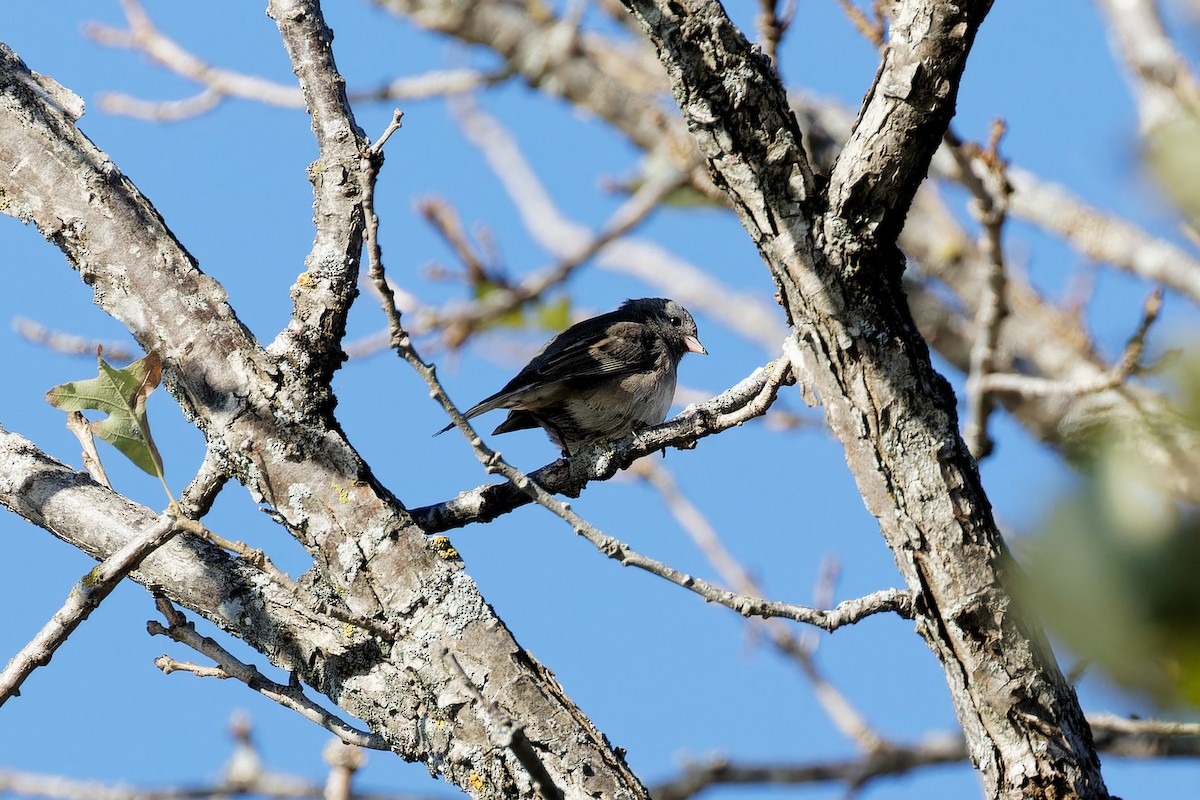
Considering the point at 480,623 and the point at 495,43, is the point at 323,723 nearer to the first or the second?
the point at 480,623

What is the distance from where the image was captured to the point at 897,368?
7.78 feet

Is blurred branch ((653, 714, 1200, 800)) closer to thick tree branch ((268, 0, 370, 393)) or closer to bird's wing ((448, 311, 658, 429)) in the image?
bird's wing ((448, 311, 658, 429))

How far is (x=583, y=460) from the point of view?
321cm

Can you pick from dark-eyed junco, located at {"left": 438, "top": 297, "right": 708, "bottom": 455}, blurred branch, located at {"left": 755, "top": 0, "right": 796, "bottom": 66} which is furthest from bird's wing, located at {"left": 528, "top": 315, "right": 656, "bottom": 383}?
blurred branch, located at {"left": 755, "top": 0, "right": 796, "bottom": 66}

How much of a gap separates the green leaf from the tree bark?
1.36m

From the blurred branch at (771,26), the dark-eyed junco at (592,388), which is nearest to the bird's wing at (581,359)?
the dark-eyed junco at (592,388)

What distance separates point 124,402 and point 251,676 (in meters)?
0.69

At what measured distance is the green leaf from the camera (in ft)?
8.21

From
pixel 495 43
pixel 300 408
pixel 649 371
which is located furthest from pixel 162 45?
pixel 300 408

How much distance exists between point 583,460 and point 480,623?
694mm

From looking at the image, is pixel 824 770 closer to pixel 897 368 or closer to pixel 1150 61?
pixel 897 368

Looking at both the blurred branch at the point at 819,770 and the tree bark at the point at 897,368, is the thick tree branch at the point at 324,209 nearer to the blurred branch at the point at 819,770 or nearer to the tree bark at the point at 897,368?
the tree bark at the point at 897,368

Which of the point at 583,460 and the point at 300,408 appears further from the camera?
the point at 583,460

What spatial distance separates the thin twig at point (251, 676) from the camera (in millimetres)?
2551
